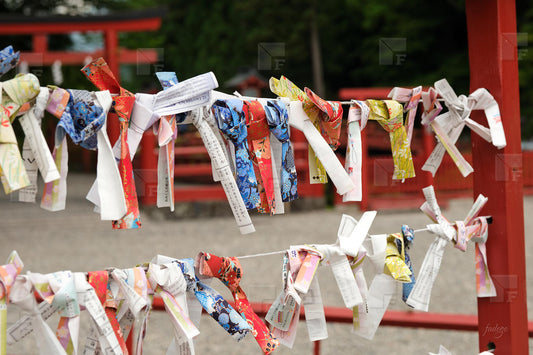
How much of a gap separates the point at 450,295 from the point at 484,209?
2917 mm

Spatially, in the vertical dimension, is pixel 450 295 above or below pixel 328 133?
below

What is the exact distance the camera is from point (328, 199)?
7727mm

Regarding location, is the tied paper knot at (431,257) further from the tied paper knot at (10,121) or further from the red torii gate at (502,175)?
the tied paper knot at (10,121)

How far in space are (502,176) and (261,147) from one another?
376mm

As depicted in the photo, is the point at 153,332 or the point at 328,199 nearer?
the point at 153,332

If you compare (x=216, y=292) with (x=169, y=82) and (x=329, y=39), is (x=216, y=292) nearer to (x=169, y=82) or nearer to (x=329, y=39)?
(x=169, y=82)

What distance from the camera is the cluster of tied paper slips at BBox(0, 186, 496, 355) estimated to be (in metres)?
0.56

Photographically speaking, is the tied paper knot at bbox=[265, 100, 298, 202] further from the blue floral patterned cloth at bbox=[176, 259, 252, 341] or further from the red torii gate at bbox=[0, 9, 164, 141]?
the red torii gate at bbox=[0, 9, 164, 141]

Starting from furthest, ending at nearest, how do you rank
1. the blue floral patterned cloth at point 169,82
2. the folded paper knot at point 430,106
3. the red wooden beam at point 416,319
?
the red wooden beam at point 416,319 → the folded paper knot at point 430,106 → the blue floral patterned cloth at point 169,82

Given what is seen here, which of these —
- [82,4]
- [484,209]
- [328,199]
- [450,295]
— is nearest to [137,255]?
[450,295]

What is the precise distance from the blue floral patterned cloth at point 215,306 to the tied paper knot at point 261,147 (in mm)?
101

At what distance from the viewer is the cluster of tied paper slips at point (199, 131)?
57 cm

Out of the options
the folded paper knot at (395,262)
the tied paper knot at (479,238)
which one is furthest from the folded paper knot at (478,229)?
the folded paper knot at (395,262)

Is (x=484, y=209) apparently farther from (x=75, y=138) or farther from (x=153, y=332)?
(x=153, y=332)
